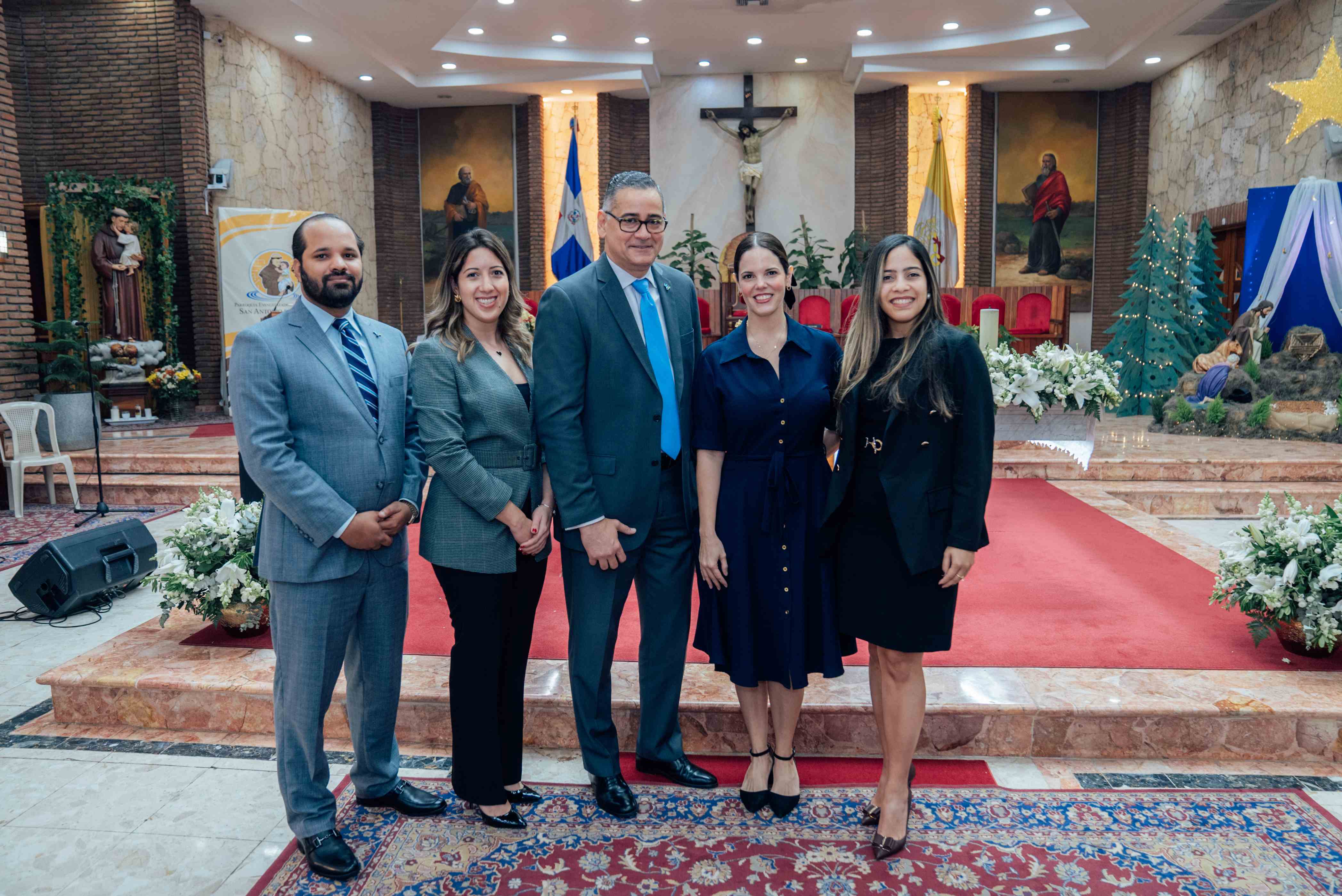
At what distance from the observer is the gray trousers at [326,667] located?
2.27 m

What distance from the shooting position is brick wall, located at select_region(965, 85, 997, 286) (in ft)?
45.1

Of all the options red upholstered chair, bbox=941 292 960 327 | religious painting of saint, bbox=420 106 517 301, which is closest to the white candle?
red upholstered chair, bbox=941 292 960 327

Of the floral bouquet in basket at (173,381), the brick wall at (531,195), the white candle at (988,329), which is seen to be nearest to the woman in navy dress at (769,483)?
the white candle at (988,329)

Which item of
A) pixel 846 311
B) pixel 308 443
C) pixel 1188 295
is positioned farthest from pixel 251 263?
pixel 1188 295

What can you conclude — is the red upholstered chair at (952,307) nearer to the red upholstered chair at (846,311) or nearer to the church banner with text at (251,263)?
the red upholstered chair at (846,311)

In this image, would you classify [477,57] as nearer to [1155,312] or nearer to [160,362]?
[160,362]

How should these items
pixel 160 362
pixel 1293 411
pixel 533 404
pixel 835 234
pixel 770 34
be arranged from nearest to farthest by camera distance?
pixel 533 404 → pixel 1293 411 → pixel 160 362 → pixel 770 34 → pixel 835 234

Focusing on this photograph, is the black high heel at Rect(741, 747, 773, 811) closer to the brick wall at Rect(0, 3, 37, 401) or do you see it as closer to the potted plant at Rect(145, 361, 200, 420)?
the brick wall at Rect(0, 3, 37, 401)

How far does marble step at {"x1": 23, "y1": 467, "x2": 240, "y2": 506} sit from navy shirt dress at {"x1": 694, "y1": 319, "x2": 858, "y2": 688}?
6125mm

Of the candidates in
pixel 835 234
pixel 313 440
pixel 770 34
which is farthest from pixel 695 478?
pixel 835 234

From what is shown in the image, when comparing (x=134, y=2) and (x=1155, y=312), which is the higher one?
(x=134, y=2)

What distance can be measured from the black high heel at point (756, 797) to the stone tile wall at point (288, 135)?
30.2 ft

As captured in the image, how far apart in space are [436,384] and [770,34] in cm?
1151

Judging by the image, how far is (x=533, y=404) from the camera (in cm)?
241
